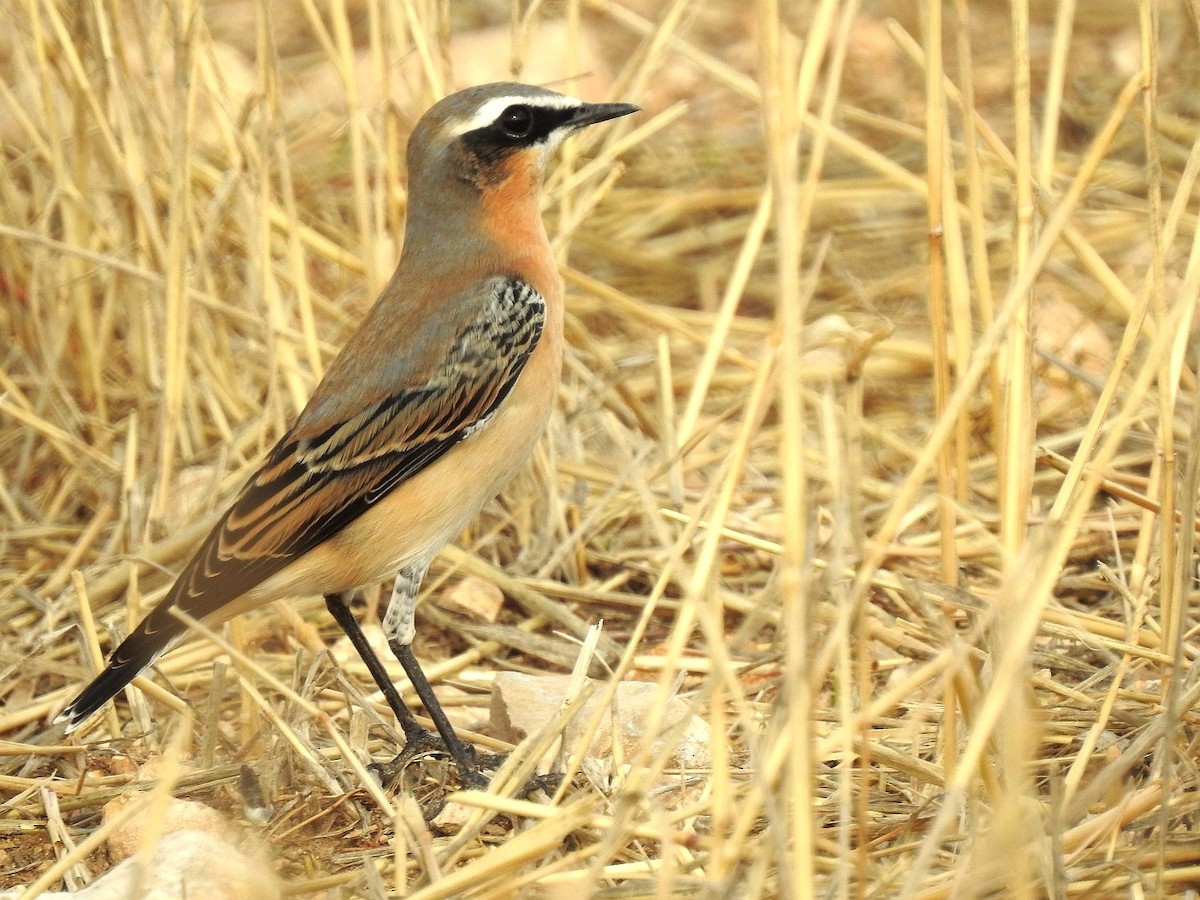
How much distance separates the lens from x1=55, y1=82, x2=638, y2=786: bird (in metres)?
4.90

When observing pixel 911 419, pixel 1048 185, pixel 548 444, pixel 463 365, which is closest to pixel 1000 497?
pixel 1048 185

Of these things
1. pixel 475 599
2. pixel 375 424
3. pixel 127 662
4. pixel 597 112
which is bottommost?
pixel 475 599

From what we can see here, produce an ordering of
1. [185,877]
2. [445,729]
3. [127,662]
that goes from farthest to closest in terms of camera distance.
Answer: [445,729], [127,662], [185,877]

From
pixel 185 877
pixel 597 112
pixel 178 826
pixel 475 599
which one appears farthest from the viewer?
pixel 475 599

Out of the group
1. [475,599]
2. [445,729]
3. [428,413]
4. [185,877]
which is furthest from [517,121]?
[185,877]

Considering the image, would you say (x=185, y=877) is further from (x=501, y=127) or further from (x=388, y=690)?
(x=501, y=127)

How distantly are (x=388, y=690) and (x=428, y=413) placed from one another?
888mm

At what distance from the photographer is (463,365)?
504cm

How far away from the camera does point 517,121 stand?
5215 mm

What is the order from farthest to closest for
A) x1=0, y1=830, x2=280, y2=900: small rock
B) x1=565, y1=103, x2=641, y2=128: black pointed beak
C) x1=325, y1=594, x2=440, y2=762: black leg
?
x1=565, y1=103, x2=641, y2=128: black pointed beak, x1=325, y1=594, x2=440, y2=762: black leg, x1=0, y1=830, x2=280, y2=900: small rock

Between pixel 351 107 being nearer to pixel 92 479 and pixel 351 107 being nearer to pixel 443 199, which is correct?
pixel 443 199

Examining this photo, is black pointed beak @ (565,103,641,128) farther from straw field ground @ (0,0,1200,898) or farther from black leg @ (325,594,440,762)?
black leg @ (325,594,440,762)

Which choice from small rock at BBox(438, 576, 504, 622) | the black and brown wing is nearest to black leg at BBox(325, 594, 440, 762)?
the black and brown wing

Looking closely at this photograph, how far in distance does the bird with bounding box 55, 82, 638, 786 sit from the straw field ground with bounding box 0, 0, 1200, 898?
32 centimetres
